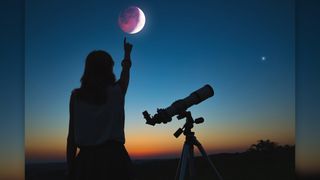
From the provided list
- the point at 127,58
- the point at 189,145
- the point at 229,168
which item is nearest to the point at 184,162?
the point at 189,145

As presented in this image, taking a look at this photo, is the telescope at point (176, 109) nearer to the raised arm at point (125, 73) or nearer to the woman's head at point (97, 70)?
the raised arm at point (125, 73)

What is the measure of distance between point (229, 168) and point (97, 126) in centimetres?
308

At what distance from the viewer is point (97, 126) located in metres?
1.66

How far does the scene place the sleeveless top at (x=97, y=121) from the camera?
166 centimetres

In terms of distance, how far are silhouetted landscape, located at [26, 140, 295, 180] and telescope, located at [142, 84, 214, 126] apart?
1.30 meters

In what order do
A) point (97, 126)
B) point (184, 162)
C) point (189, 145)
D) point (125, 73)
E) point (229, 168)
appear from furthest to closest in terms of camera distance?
point (229, 168) → point (189, 145) → point (184, 162) → point (125, 73) → point (97, 126)

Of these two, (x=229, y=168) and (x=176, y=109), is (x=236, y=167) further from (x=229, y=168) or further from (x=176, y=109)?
(x=176, y=109)

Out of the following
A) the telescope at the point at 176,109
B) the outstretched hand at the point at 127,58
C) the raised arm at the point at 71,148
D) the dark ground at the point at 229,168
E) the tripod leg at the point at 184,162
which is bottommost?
the dark ground at the point at 229,168

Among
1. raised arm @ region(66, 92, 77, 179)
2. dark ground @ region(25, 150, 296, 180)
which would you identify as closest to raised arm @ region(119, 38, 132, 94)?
raised arm @ region(66, 92, 77, 179)

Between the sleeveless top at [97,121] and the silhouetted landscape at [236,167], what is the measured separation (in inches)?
89.4

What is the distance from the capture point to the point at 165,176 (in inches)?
166

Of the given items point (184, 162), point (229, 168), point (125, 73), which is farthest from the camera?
point (229, 168)

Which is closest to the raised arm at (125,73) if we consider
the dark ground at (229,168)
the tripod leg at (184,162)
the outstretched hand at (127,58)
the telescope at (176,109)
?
the outstretched hand at (127,58)

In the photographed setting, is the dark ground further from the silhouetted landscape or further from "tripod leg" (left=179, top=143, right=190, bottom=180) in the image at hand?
"tripod leg" (left=179, top=143, right=190, bottom=180)
